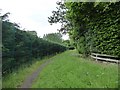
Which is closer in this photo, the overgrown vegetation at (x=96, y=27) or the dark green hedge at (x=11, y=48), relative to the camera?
the dark green hedge at (x=11, y=48)

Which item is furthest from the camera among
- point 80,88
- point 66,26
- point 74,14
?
point 66,26

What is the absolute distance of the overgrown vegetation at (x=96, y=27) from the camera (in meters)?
19.7

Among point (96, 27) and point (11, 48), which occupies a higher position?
point (96, 27)

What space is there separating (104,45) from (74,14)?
596 centimetres

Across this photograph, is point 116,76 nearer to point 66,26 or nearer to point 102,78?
point 102,78

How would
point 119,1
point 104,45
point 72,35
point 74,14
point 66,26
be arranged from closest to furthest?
point 119,1, point 104,45, point 74,14, point 72,35, point 66,26

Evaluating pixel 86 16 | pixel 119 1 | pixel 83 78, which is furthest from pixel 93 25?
pixel 83 78

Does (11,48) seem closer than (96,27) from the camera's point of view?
Yes

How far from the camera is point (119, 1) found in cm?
1873

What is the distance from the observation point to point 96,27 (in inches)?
885

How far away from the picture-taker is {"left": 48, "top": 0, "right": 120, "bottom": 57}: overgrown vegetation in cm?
1966

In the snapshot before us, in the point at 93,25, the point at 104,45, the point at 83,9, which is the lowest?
the point at 104,45

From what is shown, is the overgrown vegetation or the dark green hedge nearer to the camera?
the dark green hedge

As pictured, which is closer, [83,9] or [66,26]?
[83,9]
